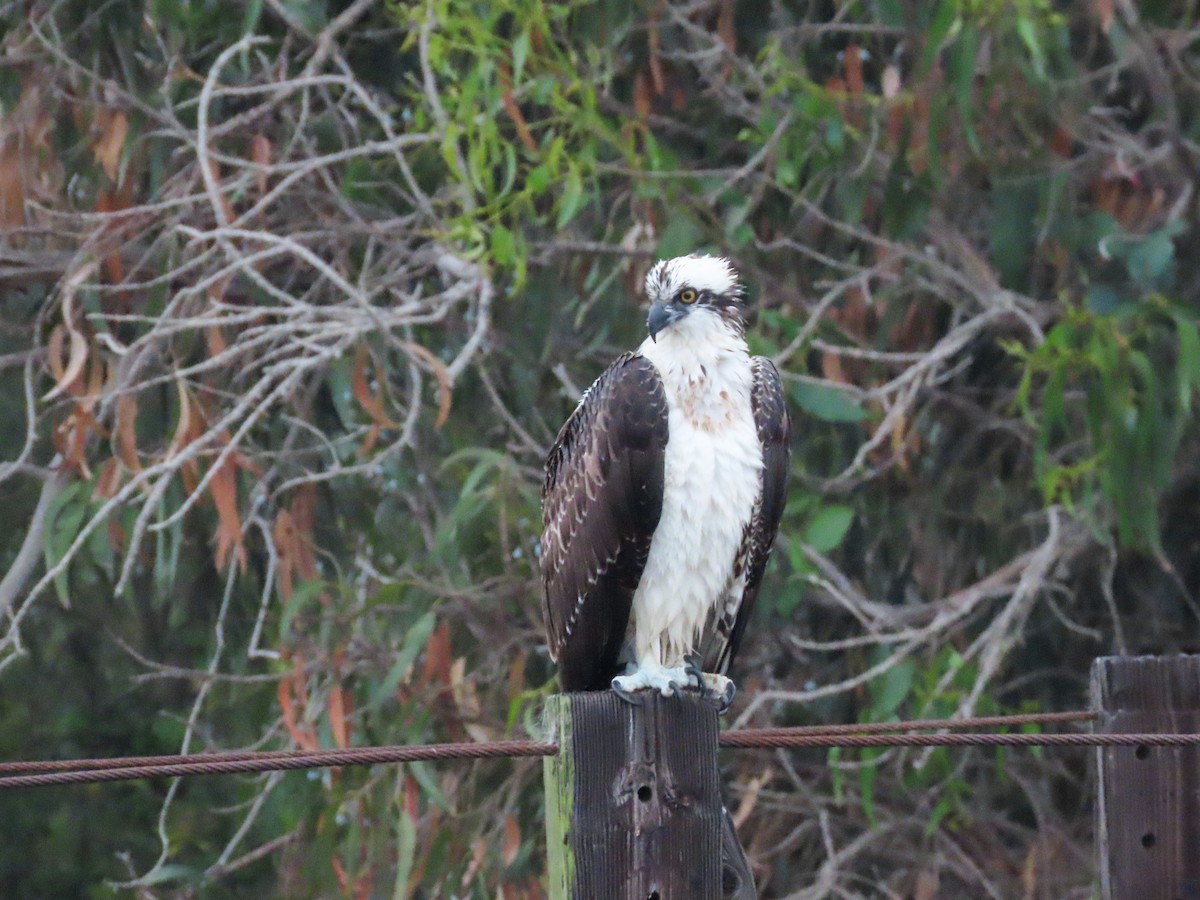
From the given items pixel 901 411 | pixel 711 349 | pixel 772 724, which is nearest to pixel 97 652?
pixel 772 724

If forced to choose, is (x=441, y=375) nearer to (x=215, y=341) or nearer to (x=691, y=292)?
(x=215, y=341)

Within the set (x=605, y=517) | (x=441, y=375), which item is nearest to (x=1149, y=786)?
(x=605, y=517)

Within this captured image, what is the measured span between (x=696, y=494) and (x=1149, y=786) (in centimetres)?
97

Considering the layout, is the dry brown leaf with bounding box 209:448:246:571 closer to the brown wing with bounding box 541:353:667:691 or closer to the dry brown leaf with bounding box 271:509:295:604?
the dry brown leaf with bounding box 271:509:295:604

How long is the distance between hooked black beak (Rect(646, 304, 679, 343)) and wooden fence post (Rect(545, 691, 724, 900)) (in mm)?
1208

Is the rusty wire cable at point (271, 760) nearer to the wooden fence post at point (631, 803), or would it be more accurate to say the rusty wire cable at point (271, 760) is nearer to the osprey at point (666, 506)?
the wooden fence post at point (631, 803)

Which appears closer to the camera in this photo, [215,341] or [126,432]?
[126,432]

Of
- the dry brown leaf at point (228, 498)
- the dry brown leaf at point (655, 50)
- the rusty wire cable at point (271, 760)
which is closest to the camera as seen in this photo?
the rusty wire cable at point (271, 760)

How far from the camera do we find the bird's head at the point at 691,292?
3.60 metres

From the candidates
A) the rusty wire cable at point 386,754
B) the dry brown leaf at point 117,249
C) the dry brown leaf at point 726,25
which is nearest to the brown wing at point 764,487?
the rusty wire cable at point 386,754

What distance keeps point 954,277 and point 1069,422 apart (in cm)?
56

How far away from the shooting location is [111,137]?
5.41 metres

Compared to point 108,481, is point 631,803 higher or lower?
lower

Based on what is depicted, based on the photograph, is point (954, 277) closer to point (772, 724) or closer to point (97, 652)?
point (772, 724)
